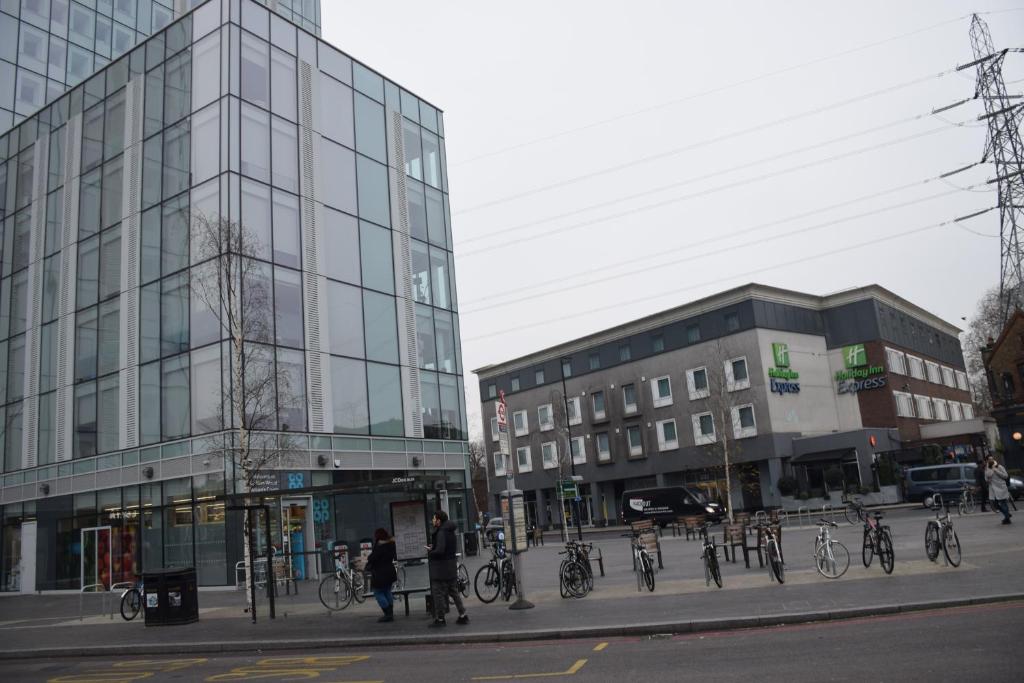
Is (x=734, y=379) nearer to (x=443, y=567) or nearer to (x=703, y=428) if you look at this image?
(x=703, y=428)

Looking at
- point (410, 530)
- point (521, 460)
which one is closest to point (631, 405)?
point (521, 460)

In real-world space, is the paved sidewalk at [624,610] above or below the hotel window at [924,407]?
below

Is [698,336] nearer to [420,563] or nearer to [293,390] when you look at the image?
[293,390]

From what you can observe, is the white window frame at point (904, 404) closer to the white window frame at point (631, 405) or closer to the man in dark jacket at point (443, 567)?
the white window frame at point (631, 405)

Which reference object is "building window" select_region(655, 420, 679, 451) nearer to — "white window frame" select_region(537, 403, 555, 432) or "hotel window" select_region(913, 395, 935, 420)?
"white window frame" select_region(537, 403, 555, 432)

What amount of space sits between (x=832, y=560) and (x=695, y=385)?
4592cm

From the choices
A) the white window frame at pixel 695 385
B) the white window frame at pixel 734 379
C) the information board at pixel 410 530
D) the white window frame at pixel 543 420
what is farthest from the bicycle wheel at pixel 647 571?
the white window frame at pixel 543 420

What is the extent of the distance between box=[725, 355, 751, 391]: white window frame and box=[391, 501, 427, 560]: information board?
144 feet

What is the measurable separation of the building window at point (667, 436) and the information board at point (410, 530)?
152ft

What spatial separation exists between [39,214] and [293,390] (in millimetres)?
18721

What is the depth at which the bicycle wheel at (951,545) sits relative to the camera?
1531 cm

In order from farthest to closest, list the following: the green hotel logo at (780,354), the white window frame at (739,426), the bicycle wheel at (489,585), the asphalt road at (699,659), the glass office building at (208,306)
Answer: the green hotel logo at (780,354) < the white window frame at (739,426) < the glass office building at (208,306) < the bicycle wheel at (489,585) < the asphalt road at (699,659)

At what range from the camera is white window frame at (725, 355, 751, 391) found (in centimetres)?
5709

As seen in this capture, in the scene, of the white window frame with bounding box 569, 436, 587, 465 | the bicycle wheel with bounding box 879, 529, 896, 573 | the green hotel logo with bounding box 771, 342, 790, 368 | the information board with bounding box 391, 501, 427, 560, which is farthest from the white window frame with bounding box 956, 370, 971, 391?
the information board with bounding box 391, 501, 427, 560
